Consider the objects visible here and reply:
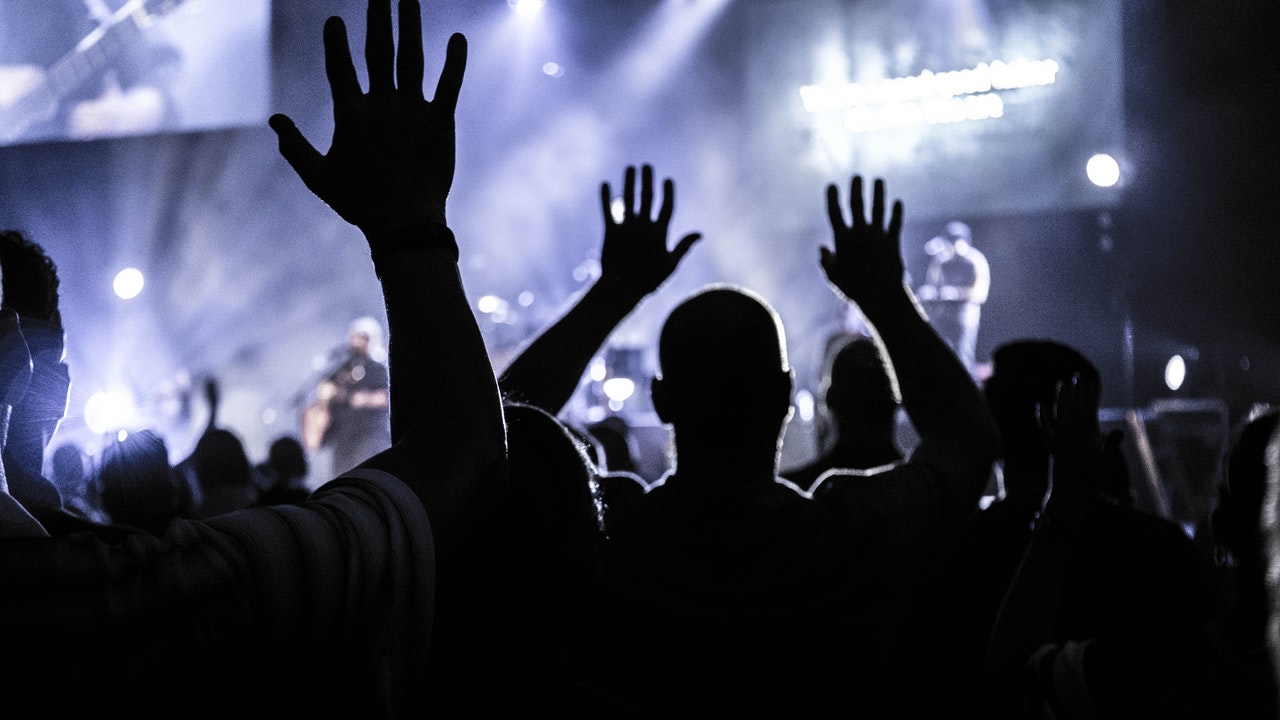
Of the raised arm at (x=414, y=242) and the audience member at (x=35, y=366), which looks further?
the audience member at (x=35, y=366)

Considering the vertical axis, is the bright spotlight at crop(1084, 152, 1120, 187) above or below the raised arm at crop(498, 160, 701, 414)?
above

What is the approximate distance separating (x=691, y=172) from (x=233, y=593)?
1379cm

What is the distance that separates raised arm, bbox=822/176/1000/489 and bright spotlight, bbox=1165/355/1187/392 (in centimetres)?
949

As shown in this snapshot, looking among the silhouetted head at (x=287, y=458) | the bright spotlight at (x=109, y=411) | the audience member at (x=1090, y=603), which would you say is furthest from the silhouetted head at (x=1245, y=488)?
the bright spotlight at (x=109, y=411)

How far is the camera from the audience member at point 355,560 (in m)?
0.71

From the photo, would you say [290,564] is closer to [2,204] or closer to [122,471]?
[122,471]

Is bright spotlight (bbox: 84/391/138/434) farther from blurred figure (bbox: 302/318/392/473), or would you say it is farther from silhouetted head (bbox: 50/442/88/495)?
silhouetted head (bbox: 50/442/88/495)

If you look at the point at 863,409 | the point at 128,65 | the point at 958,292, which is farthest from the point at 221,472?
the point at 958,292

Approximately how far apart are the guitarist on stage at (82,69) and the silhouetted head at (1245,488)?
22.8 ft

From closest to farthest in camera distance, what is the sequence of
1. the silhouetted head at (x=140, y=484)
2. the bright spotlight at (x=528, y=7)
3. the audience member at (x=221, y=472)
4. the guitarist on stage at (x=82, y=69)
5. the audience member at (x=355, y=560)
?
the audience member at (x=355, y=560) → the silhouetted head at (x=140, y=484) → the audience member at (x=221, y=472) → the guitarist on stage at (x=82, y=69) → the bright spotlight at (x=528, y=7)

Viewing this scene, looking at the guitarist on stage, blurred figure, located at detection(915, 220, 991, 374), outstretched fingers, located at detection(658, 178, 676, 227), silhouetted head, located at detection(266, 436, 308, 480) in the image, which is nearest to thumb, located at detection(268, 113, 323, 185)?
outstretched fingers, located at detection(658, 178, 676, 227)

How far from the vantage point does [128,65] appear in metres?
8.66

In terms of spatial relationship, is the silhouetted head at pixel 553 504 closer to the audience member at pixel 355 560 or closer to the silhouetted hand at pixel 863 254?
the audience member at pixel 355 560

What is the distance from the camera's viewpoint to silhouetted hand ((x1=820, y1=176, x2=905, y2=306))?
214 centimetres
